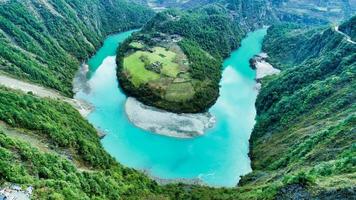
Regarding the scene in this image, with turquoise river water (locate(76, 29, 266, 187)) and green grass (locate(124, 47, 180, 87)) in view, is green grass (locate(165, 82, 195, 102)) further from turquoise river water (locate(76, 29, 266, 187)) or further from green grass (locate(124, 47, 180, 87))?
turquoise river water (locate(76, 29, 266, 187))

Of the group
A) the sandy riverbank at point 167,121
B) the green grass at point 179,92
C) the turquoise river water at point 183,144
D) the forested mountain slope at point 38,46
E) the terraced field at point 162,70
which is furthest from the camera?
the terraced field at point 162,70

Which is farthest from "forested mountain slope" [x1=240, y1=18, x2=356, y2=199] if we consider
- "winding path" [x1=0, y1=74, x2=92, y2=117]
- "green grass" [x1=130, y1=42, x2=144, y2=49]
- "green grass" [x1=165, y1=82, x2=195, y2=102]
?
"green grass" [x1=130, y1=42, x2=144, y2=49]

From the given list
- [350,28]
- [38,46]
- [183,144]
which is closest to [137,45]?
[38,46]

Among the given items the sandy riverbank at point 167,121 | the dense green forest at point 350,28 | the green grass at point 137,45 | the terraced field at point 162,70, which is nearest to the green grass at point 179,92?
the terraced field at point 162,70

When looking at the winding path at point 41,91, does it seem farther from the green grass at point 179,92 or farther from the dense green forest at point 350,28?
the dense green forest at point 350,28

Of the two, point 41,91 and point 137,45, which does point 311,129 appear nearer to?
point 41,91

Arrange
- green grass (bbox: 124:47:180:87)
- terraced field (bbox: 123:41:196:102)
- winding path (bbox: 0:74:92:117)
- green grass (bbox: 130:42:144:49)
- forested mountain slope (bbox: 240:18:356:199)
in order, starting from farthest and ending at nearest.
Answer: green grass (bbox: 130:42:144:49)
green grass (bbox: 124:47:180:87)
terraced field (bbox: 123:41:196:102)
winding path (bbox: 0:74:92:117)
forested mountain slope (bbox: 240:18:356:199)

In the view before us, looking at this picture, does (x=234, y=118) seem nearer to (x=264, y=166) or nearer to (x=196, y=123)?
(x=196, y=123)
